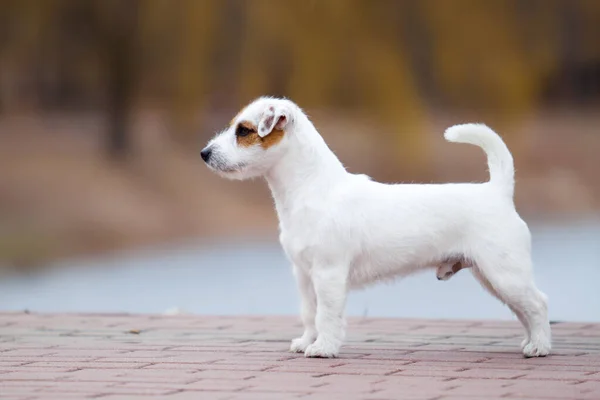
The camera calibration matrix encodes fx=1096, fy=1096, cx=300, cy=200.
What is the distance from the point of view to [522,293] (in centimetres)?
466

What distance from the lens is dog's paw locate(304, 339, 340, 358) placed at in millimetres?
4652

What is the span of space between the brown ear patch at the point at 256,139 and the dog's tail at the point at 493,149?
77 centimetres

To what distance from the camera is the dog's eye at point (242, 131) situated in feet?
15.7

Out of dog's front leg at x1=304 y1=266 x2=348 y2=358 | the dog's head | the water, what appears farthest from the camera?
the water

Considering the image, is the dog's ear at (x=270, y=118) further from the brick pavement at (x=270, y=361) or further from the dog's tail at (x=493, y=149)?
the brick pavement at (x=270, y=361)

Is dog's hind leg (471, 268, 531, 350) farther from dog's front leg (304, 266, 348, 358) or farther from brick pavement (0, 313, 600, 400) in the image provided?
dog's front leg (304, 266, 348, 358)

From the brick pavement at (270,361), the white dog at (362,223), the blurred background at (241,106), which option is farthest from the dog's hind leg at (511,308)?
the blurred background at (241,106)

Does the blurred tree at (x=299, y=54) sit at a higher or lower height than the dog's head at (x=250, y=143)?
higher

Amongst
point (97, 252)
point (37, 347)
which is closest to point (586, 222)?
point (97, 252)

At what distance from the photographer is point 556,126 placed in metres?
18.4

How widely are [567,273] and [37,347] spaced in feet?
24.1

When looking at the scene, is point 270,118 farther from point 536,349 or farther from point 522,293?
point 536,349

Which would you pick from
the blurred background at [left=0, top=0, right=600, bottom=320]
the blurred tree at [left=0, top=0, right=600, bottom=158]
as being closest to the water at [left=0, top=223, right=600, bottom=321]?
the blurred background at [left=0, top=0, right=600, bottom=320]

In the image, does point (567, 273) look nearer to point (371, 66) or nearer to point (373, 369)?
point (371, 66)
